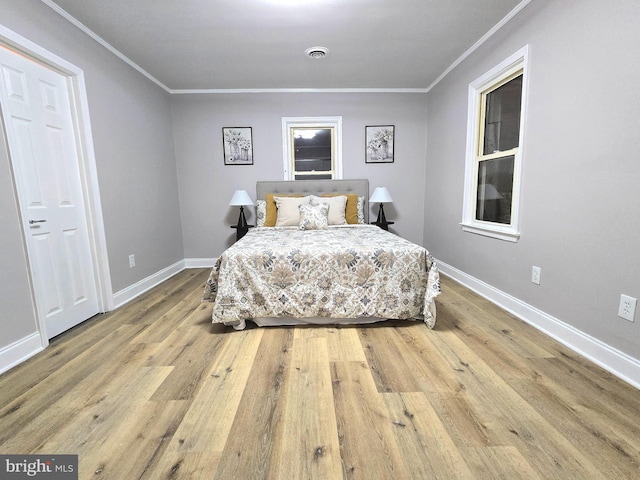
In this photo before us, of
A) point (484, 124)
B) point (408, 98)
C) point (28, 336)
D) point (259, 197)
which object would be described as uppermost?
point (408, 98)

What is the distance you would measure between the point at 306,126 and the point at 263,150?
0.69 m

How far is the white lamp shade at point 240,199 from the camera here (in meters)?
3.64

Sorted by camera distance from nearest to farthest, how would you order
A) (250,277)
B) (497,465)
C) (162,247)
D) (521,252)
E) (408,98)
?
(497,465) < (250,277) < (521,252) < (162,247) < (408,98)

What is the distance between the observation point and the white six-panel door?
1831mm

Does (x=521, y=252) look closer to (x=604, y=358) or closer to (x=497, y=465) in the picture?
(x=604, y=358)

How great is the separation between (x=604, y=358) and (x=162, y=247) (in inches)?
162

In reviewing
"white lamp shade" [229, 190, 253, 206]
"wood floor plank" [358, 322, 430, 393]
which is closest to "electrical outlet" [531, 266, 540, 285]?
"wood floor plank" [358, 322, 430, 393]

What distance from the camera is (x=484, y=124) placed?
2.87 metres

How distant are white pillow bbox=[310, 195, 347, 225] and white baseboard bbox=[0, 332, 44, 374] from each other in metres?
2.68

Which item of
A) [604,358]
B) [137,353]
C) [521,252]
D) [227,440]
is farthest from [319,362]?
[521,252]

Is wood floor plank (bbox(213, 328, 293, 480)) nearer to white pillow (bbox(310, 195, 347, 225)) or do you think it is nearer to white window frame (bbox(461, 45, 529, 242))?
white pillow (bbox(310, 195, 347, 225))

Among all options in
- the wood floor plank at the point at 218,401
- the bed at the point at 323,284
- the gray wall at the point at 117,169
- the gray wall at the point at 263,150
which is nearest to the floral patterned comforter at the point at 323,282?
the bed at the point at 323,284

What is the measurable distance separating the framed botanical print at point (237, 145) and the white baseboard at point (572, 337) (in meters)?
3.28

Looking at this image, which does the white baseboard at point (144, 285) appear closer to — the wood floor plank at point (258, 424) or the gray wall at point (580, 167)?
the wood floor plank at point (258, 424)
